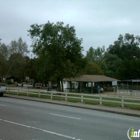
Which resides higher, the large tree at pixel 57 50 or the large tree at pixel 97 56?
the large tree at pixel 97 56

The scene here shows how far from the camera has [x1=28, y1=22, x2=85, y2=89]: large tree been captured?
104 feet

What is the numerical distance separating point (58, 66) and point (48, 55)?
1.96 metres

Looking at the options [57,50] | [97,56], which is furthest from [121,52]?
[57,50]

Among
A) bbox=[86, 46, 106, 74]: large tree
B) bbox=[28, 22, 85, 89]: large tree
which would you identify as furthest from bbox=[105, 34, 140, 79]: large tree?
bbox=[28, 22, 85, 89]: large tree

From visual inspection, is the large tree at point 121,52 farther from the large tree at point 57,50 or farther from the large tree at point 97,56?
the large tree at point 57,50

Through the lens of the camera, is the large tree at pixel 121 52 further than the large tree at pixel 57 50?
Yes

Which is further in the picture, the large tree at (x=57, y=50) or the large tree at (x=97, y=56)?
the large tree at (x=97, y=56)

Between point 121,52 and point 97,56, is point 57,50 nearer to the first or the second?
point 97,56

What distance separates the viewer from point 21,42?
155 ft

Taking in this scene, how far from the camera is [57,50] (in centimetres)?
3177

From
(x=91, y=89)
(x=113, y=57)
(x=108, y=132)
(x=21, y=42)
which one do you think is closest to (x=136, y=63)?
(x=113, y=57)

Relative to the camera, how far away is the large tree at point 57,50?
31719 mm

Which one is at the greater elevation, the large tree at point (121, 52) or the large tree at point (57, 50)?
the large tree at point (121, 52)

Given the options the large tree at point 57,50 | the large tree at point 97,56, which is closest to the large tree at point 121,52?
the large tree at point 97,56
